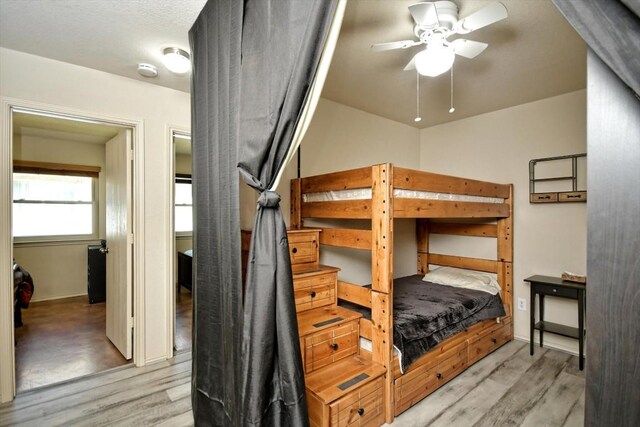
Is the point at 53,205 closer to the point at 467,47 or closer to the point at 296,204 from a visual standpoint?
the point at 296,204

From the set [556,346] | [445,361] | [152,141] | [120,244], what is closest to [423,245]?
[556,346]

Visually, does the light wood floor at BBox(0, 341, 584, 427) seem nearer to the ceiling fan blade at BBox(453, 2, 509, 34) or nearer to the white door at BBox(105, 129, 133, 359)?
the white door at BBox(105, 129, 133, 359)

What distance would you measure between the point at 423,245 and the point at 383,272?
2.22 m

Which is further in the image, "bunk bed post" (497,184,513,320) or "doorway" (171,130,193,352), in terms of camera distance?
"doorway" (171,130,193,352)

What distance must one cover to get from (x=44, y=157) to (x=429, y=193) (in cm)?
519

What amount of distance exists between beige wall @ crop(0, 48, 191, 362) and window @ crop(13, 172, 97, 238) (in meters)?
3.02

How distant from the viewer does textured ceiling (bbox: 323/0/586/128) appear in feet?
6.11

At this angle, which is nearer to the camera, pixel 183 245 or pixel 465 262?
pixel 465 262

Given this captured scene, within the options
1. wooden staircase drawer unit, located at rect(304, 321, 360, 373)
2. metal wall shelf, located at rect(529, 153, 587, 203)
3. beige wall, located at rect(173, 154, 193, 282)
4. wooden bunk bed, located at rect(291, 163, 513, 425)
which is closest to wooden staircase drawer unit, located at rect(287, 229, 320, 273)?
wooden bunk bed, located at rect(291, 163, 513, 425)

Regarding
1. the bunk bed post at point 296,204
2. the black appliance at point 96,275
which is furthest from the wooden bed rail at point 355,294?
the black appliance at point 96,275

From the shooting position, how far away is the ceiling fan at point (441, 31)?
160 cm

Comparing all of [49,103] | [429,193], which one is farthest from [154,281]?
[429,193]

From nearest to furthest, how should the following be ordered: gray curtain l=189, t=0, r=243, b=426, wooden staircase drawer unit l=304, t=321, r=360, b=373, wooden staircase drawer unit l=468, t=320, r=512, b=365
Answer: gray curtain l=189, t=0, r=243, b=426 → wooden staircase drawer unit l=304, t=321, r=360, b=373 → wooden staircase drawer unit l=468, t=320, r=512, b=365

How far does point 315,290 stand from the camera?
230 cm
